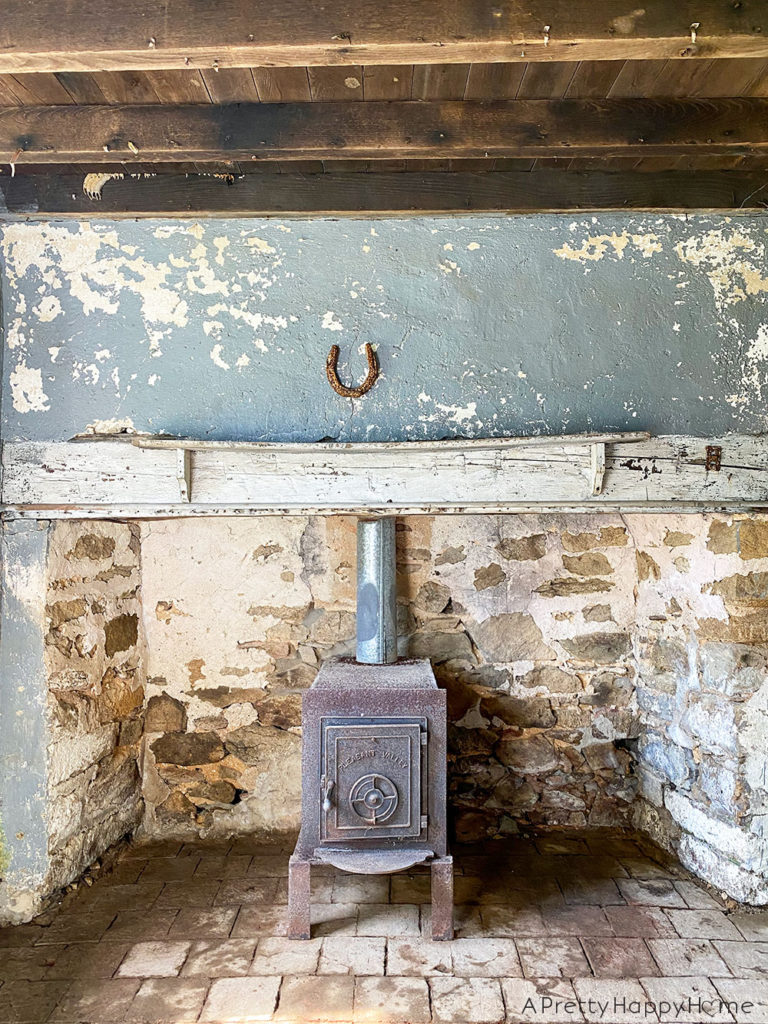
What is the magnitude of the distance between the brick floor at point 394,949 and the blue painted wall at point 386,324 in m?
1.81

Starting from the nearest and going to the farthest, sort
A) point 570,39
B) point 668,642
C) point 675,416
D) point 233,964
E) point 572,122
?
point 570,39 < point 572,122 < point 233,964 < point 675,416 < point 668,642

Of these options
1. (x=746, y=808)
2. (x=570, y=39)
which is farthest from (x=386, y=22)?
(x=746, y=808)

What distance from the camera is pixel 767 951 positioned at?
2.62 m

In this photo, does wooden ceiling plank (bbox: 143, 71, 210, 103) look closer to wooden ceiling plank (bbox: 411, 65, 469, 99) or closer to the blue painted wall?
the blue painted wall

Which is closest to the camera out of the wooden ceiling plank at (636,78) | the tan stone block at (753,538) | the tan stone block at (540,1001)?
the wooden ceiling plank at (636,78)

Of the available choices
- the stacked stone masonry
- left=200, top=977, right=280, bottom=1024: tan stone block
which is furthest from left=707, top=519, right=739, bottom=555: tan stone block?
left=200, top=977, right=280, bottom=1024: tan stone block

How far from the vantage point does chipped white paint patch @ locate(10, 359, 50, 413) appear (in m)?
2.73

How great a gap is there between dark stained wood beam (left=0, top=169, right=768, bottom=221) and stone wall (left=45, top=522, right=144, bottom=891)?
121 centimetres

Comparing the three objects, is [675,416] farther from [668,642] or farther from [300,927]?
[300,927]

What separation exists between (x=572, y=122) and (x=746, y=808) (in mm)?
2528

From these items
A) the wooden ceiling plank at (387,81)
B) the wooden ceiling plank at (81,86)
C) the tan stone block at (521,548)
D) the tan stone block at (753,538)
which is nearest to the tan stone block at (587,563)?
the tan stone block at (521,548)

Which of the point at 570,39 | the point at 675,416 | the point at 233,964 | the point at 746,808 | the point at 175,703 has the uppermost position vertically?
the point at 570,39

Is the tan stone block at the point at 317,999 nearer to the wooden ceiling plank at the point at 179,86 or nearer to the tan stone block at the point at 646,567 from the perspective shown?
the tan stone block at the point at 646,567

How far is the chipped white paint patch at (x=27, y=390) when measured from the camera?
107 inches
